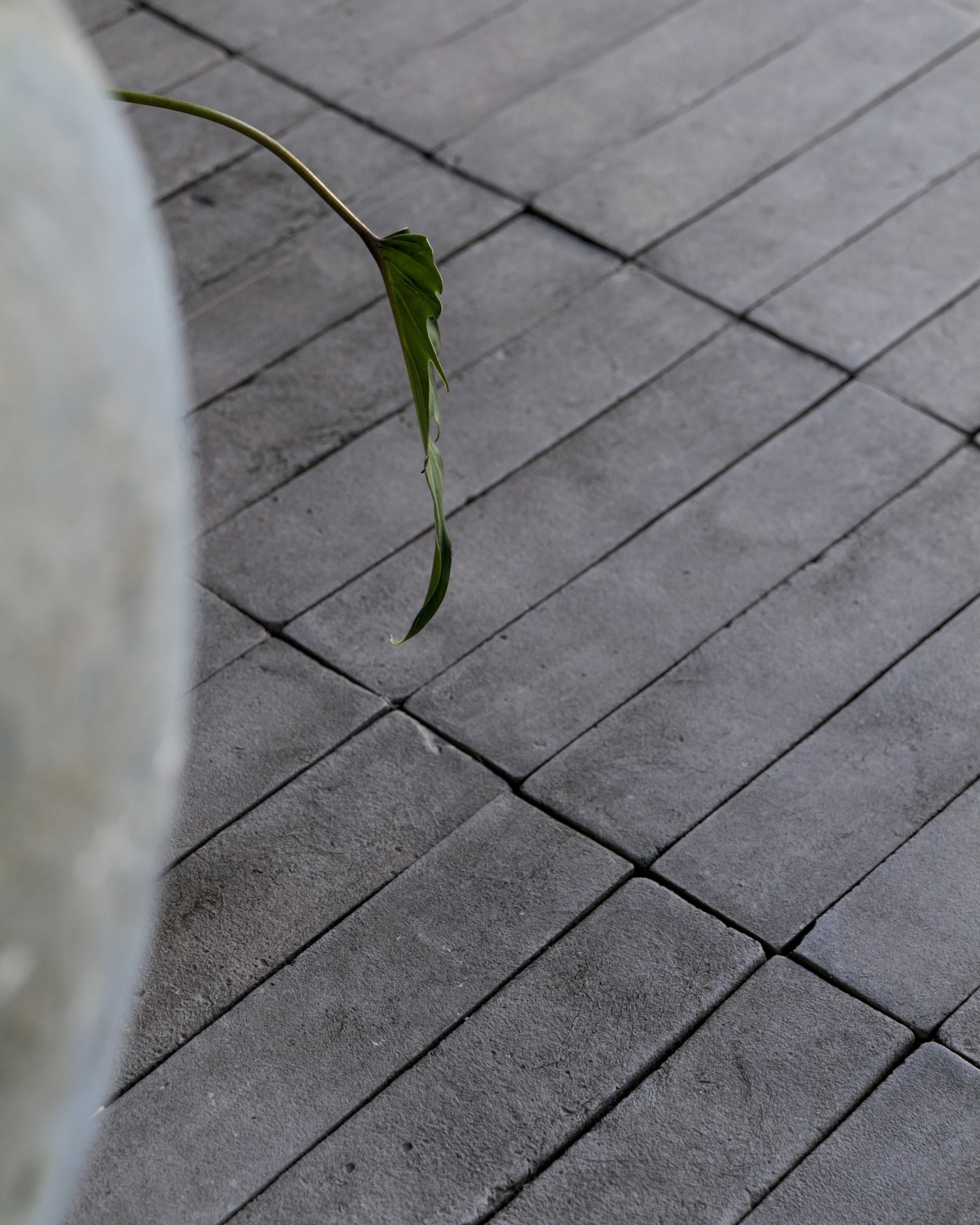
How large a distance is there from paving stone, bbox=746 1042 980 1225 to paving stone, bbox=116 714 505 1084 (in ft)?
1.51

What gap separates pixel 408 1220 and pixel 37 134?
1012mm

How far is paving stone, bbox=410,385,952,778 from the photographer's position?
1632mm

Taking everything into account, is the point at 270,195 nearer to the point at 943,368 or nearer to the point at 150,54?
the point at 150,54

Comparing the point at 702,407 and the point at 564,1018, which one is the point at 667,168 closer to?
the point at 702,407

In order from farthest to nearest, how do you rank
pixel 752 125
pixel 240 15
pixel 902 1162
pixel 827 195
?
pixel 240 15
pixel 752 125
pixel 827 195
pixel 902 1162

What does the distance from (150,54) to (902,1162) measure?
2.10 m

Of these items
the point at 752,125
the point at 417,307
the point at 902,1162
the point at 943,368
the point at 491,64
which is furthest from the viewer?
the point at 491,64

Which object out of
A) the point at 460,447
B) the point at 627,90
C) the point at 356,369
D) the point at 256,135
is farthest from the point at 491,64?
the point at 256,135

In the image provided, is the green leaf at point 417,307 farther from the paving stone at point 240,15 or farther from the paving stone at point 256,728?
the paving stone at point 240,15

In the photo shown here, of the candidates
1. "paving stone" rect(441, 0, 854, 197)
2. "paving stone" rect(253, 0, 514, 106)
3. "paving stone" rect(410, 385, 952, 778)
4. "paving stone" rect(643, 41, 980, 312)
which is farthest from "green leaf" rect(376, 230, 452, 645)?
"paving stone" rect(253, 0, 514, 106)

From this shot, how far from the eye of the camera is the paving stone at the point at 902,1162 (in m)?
1.22

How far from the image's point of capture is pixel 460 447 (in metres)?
1.92

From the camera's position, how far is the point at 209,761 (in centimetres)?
160

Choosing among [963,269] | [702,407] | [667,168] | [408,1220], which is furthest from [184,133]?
[408,1220]
